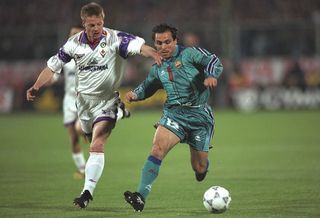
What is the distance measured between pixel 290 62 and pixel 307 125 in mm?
7129

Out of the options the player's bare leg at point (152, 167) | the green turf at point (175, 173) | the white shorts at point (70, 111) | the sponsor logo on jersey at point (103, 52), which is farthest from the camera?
the white shorts at point (70, 111)

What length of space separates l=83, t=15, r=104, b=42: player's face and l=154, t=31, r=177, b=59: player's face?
76cm

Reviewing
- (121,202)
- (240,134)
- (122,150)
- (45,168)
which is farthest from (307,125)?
(121,202)

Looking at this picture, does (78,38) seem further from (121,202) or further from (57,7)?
(57,7)

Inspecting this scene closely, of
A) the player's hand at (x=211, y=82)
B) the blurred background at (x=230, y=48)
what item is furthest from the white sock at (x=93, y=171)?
the blurred background at (x=230, y=48)

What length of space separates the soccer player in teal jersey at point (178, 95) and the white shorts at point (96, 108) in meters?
0.56

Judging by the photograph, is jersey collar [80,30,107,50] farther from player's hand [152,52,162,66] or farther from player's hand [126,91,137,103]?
player's hand [152,52,162,66]

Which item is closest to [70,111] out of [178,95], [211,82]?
[178,95]

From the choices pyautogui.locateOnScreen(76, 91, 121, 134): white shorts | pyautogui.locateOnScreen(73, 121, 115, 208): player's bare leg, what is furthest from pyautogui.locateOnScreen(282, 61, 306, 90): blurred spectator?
pyautogui.locateOnScreen(73, 121, 115, 208): player's bare leg

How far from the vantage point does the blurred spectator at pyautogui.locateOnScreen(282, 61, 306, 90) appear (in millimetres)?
27688

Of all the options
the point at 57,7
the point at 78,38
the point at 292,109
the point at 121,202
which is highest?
the point at 78,38

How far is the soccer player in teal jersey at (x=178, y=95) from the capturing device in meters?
8.71

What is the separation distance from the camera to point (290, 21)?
28484 mm

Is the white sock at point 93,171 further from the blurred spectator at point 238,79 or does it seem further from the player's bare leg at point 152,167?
the blurred spectator at point 238,79
